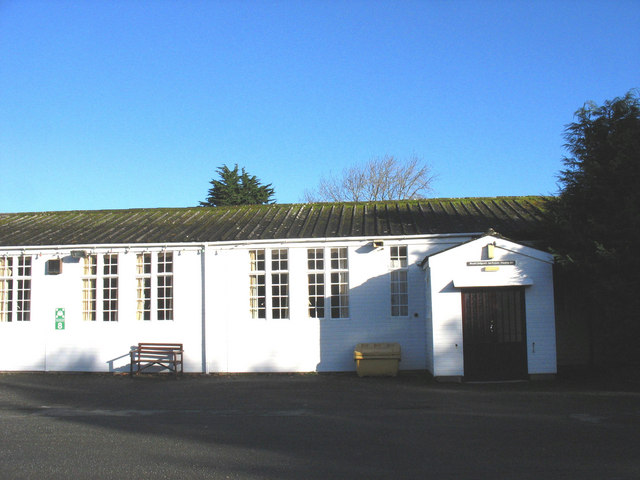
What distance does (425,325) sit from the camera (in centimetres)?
1465

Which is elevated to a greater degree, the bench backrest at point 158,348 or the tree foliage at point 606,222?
the tree foliage at point 606,222

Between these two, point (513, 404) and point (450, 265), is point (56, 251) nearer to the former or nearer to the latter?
point (450, 265)

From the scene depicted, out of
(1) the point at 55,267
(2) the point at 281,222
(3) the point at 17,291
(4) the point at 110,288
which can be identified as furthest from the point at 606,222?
(3) the point at 17,291

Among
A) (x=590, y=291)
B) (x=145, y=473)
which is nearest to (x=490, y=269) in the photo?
(x=590, y=291)

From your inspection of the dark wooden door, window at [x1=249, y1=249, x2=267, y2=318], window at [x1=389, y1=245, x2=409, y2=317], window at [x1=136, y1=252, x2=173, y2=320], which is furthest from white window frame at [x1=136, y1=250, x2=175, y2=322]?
the dark wooden door

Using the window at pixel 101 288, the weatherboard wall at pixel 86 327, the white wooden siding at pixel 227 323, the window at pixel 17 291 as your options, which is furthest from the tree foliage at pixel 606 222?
the window at pixel 17 291

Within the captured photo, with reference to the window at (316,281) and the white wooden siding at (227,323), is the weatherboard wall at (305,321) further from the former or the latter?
the window at (316,281)

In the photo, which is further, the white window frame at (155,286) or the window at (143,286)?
the window at (143,286)

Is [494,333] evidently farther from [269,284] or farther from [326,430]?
[326,430]

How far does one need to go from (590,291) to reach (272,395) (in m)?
7.49

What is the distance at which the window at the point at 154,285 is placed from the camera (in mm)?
15711

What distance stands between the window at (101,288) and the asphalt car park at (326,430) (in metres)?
3.07

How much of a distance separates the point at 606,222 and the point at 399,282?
5.21 metres

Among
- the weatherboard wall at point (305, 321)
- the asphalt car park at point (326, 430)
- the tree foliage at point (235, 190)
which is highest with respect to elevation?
the tree foliage at point (235, 190)
